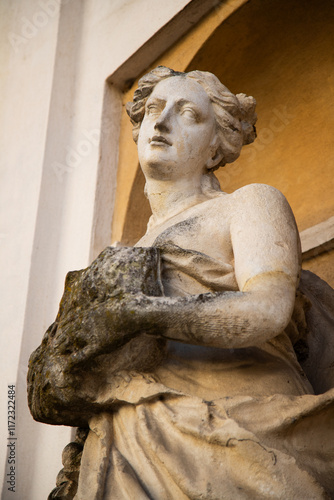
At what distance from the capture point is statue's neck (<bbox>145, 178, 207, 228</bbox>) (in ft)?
10.8

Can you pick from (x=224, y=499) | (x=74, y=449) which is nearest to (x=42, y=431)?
(x=74, y=449)

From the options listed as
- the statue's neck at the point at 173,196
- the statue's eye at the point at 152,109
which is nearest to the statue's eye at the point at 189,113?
the statue's eye at the point at 152,109

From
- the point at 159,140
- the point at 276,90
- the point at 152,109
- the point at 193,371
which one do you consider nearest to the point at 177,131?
the point at 159,140

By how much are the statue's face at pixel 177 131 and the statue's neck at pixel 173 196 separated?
0.04 meters

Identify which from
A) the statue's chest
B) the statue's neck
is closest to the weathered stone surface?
the statue's chest

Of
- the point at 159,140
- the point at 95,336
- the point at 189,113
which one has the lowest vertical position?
the point at 95,336

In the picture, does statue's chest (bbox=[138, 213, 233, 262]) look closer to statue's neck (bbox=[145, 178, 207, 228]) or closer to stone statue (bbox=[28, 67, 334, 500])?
stone statue (bbox=[28, 67, 334, 500])

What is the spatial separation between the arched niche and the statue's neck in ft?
4.31

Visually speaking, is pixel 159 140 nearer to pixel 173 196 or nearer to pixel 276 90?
pixel 173 196

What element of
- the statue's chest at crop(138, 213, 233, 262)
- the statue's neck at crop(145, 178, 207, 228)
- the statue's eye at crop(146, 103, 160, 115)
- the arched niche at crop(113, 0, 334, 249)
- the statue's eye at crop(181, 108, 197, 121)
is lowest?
the statue's chest at crop(138, 213, 233, 262)

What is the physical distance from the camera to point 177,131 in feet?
10.8

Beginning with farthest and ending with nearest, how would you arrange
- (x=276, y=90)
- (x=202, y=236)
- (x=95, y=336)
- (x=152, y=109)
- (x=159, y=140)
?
(x=276, y=90), (x=152, y=109), (x=159, y=140), (x=202, y=236), (x=95, y=336)

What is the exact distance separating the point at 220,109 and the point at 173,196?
43 centimetres

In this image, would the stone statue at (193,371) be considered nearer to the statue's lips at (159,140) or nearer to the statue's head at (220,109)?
the statue's lips at (159,140)
